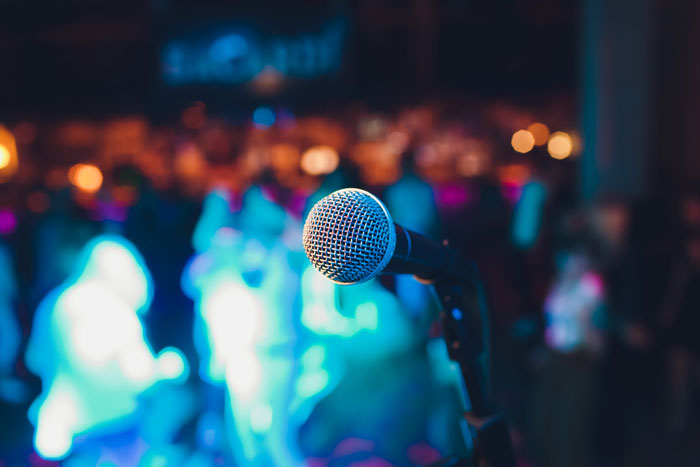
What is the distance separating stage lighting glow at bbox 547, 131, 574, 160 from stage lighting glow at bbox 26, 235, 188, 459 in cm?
1053

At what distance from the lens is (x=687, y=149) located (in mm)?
7820

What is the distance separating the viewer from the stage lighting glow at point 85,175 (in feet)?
39.1

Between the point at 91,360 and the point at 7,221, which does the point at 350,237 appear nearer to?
the point at 91,360

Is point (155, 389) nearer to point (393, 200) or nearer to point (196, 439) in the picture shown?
point (196, 439)

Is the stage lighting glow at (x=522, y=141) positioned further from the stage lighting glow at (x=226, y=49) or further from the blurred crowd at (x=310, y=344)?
the stage lighting glow at (x=226, y=49)

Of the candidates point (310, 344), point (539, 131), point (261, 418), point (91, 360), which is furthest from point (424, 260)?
point (539, 131)

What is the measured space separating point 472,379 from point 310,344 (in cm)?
283

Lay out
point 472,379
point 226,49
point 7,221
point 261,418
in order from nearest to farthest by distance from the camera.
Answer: point 472,379 → point 261,418 → point 226,49 → point 7,221

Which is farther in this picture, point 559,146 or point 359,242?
point 559,146

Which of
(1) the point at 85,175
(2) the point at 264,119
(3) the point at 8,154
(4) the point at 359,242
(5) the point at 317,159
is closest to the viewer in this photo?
(4) the point at 359,242

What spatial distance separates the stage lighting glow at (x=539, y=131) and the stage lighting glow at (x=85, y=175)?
930 centimetres

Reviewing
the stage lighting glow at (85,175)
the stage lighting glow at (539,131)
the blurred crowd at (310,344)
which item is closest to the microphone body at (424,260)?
the blurred crowd at (310,344)

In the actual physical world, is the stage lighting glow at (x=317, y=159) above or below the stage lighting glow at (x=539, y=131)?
below

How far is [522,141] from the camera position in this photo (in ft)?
39.5
